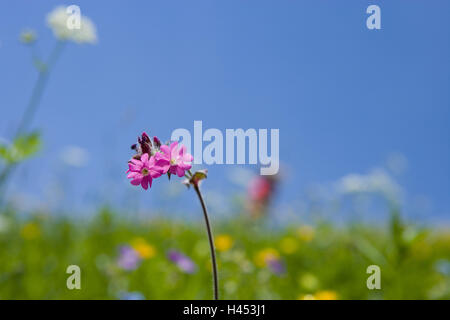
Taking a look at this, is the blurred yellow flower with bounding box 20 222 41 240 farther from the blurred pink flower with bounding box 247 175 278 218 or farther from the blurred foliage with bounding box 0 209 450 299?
the blurred pink flower with bounding box 247 175 278 218

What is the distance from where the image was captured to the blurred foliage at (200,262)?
2.23 metres

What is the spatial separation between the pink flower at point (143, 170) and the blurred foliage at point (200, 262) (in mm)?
859

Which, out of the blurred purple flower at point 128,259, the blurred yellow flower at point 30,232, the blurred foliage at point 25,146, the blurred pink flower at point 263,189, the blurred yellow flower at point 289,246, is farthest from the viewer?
the blurred pink flower at point 263,189

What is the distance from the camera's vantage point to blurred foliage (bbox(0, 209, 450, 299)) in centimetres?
223

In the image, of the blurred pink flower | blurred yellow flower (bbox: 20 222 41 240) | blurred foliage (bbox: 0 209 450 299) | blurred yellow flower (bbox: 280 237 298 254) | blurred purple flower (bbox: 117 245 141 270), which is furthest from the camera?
the blurred pink flower

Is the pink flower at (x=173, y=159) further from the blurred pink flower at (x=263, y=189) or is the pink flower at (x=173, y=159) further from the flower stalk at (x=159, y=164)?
the blurred pink flower at (x=263, y=189)

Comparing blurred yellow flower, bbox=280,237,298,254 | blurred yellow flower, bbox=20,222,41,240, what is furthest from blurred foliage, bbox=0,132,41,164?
blurred yellow flower, bbox=280,237,298,254

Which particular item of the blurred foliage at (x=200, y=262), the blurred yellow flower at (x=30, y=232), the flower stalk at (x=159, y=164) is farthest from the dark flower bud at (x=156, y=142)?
the blurred yellow flower at (x=30, y=232)

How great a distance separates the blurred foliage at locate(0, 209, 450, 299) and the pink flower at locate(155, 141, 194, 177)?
2.83ft

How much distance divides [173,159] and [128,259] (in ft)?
5.11

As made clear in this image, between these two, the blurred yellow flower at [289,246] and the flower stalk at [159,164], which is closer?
the flower stalk at [159,164]
